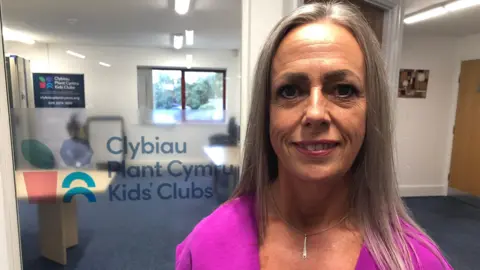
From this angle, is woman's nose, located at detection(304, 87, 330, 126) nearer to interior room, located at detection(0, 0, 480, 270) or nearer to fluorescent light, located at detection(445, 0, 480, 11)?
interior room, located at detection(0, 0, 480, 270)

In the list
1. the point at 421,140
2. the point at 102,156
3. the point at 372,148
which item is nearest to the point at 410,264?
the point at 372,148

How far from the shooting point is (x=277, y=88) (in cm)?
65

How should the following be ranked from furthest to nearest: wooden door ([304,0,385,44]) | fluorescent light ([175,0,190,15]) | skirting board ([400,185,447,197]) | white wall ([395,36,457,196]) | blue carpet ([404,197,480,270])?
skirting board ([400,185,447,197])
white wall ([395,36,457,196])
blue carpet ([404,197,480,270])
fluorescent light ([175,0,190,15])
wooden door ([304,0,385,44])

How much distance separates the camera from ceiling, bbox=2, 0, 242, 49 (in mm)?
1432

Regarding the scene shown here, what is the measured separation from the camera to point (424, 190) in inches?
190

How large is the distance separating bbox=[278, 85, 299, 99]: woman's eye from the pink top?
29 cm

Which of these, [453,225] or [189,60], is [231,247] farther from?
[453,225]

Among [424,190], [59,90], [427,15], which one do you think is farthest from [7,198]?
A: [424,190]

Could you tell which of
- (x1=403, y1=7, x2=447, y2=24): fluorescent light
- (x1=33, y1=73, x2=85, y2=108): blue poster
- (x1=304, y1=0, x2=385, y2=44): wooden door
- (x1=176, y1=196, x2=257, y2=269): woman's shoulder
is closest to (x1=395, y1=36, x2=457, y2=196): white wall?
(x1=403, y1=7, x2=447, y2=24): fluorescent light

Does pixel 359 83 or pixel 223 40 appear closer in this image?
pixel 359 83

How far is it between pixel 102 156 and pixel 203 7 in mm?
887

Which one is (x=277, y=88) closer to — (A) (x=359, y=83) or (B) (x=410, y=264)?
(A) (x=359, y=83)

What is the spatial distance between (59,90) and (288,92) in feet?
3.61

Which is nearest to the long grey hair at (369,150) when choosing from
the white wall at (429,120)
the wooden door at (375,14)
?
the wooden door at (375,14)
